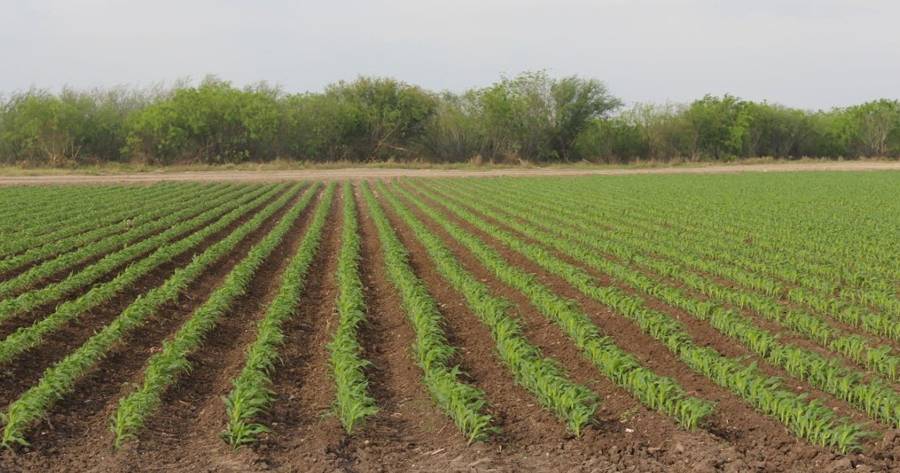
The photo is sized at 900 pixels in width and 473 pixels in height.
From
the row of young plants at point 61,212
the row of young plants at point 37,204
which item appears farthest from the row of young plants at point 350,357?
the row of young plants at point 37,204

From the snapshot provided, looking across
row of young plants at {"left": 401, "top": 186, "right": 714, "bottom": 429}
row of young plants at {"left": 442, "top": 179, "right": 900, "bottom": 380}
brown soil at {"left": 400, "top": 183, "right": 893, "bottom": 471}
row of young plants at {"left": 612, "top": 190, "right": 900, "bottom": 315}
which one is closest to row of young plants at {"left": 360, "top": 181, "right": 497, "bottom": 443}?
brown soil at {"left": 400, "top": 183, "right": 893, "bottom": 471}

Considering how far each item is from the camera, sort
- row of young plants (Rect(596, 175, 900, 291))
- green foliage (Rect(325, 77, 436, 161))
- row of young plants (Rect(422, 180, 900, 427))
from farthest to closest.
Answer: green foliage (Rect(325, 77, 436, 161))
row of young plants (Rect(596, 175, 900, 291))
row of young plants (Rect(422, 180, 900, 427))

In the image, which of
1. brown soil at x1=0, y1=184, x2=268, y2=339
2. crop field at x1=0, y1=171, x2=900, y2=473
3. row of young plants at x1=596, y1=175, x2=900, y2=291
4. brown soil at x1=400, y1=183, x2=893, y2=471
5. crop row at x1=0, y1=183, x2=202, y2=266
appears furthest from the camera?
crop row at x1=0, y1=183, x2=202, y2=266

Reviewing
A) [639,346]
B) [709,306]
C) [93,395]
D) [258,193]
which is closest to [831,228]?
[709,306]

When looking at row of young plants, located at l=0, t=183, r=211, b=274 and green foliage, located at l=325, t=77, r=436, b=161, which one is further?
green foliage, located at l=325, t=77, r=436, b=161

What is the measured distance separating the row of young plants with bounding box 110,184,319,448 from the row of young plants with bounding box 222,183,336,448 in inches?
23.1

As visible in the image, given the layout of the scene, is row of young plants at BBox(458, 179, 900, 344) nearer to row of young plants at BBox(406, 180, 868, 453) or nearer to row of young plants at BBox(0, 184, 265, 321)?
row of young plants at BBox(406, 180, 868, 453)

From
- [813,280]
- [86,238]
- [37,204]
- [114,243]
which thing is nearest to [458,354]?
[813,280]

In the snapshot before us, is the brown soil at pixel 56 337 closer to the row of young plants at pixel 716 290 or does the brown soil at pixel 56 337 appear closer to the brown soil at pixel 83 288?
the brown soil at pixel 83 288

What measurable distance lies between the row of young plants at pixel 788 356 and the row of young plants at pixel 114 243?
877 centimetres

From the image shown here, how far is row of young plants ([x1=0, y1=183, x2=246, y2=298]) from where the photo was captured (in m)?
12.3

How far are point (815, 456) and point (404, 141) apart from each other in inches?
2674

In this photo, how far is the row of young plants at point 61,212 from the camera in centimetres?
1789

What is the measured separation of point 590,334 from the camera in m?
8.73
